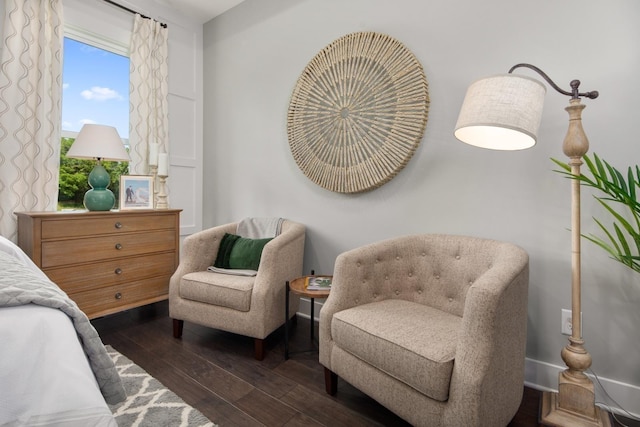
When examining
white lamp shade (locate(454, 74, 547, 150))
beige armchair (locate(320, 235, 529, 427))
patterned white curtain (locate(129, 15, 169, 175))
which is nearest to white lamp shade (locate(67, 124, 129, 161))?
patterned white curtain (locate(129, 15, 169, 175))

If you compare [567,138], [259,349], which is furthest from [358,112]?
[259,349]

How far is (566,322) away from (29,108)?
351 centimetres

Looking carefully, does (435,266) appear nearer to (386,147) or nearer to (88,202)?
(386,147)

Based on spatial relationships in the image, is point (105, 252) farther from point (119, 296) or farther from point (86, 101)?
point (86, 101)

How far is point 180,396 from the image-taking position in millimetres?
1618

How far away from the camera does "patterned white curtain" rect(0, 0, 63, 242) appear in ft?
7.39

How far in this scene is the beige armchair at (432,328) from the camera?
1161 mm

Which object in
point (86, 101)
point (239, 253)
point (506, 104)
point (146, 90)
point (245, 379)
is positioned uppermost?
point (146, 90)

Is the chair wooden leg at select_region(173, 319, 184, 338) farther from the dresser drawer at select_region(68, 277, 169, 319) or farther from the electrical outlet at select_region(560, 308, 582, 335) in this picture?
the electrical outlet at select_region(560, 308, 582, 335)

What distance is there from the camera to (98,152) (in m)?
2.31

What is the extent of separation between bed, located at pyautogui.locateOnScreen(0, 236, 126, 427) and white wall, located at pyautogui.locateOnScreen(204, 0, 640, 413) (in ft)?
5.80

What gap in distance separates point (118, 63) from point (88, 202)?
4.57 ft

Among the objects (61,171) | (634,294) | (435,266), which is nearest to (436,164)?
(435,266)

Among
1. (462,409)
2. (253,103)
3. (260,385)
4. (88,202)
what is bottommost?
(260,385)
